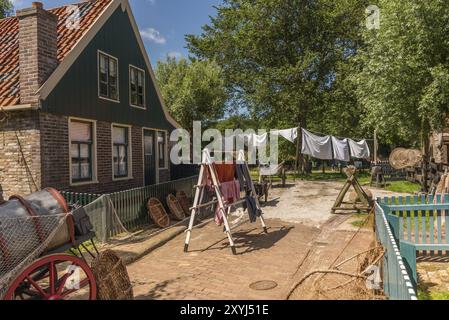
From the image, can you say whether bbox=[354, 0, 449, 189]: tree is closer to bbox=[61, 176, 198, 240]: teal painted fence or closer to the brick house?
the brick house

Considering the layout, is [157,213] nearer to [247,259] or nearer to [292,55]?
[247,259]

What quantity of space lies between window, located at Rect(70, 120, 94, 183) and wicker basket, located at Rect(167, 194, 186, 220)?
106 inches

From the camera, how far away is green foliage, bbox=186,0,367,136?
28.7 m

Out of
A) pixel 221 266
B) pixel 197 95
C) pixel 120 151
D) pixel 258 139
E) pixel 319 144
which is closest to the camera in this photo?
pixel 221 266

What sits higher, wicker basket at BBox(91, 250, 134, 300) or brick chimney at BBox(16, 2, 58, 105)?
brick chimney at BBox(16, 2, 58, 105)

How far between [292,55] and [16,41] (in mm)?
22036

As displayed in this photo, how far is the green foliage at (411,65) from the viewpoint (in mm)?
14930

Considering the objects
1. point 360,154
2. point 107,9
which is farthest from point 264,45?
point 107,9

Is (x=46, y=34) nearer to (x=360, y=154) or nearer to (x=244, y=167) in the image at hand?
(x=244, y=167)

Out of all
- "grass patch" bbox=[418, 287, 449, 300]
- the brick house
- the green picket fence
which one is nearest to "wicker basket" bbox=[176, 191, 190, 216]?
the brick house

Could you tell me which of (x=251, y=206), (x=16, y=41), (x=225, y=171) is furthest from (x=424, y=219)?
(x=16, y=41)

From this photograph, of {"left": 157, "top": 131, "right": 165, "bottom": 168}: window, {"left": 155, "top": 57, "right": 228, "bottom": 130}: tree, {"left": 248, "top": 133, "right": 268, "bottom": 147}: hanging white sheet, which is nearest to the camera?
{"left": 157, "top": 131, "right": 165, "bottom": 168}: window

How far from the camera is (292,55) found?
3034 cm

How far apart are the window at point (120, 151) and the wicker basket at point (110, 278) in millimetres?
8564
